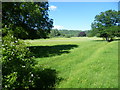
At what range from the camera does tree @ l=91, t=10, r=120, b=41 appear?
137 ft

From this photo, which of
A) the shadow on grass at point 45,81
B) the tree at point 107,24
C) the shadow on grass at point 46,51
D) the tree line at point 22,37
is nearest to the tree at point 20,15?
the tree line at point 22,37

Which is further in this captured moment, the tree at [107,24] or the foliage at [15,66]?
the tree at [107,24]

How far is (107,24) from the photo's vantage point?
4653cm

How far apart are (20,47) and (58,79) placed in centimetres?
251

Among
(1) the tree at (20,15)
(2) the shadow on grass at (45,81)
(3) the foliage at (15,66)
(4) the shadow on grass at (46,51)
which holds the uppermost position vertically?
(1) the tree at (20,15)

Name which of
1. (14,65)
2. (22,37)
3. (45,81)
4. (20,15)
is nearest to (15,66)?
(14,65)

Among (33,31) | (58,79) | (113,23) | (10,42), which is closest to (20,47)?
(10,42)

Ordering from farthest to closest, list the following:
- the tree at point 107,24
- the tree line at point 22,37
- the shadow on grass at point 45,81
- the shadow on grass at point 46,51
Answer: the tree at point 107,24 → the shadow on grass at point 46,51 → the shadow on grass at point 45,81 → the tree line at point 22,37

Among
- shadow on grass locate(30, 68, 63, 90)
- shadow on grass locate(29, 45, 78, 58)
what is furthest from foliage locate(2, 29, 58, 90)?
shadow on grass locate(29, 45, 78, 58)

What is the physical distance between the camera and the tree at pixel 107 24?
137 feet

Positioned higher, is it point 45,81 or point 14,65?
point 14,65

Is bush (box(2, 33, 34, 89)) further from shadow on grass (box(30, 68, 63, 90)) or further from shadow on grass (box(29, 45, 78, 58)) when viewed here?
shadow on grass (box(29, 45, 78, 58))

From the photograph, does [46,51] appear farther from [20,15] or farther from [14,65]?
[14,65]

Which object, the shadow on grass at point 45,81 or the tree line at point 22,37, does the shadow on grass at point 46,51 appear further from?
the shadow on grass at point 45,81
